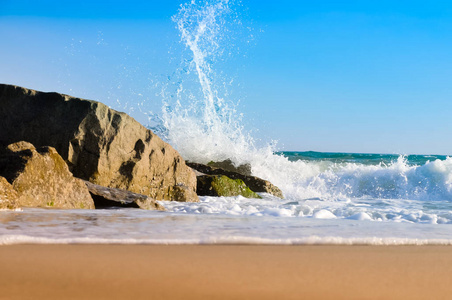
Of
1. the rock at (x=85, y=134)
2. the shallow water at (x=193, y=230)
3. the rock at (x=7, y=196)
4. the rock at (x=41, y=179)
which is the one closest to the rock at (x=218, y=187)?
the rock at (x=85, y=134)

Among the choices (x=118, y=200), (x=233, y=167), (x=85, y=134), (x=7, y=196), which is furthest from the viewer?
(x=233, y=167)

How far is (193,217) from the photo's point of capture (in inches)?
148

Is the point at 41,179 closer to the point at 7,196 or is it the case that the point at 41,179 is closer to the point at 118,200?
the point at 7,196

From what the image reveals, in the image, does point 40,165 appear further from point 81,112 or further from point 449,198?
point 449,198

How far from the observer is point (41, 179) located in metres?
4.27

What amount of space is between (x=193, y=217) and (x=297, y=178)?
30.2ft

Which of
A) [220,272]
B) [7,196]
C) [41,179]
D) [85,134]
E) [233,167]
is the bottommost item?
[220,272]

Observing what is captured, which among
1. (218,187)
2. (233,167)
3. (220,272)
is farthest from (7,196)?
(233,167)

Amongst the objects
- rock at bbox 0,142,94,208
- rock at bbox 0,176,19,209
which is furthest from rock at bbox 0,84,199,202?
rock at bbox 0,176,19,209

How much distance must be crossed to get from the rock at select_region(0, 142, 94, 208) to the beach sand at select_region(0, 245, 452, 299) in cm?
191

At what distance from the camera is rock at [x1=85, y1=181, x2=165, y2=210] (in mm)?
4688

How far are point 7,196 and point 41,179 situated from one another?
0.59m

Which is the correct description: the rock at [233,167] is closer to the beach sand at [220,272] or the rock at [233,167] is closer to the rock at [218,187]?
the rock at [218,187]

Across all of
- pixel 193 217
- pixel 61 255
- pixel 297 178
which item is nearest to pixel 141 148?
pixel 193 217
